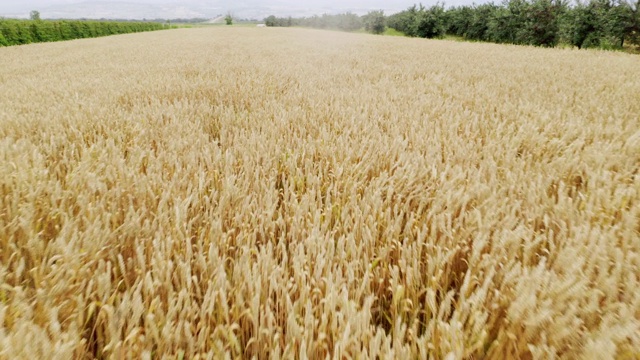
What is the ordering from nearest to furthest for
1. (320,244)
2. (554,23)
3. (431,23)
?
(320,244) → (554,23) → (431,23)

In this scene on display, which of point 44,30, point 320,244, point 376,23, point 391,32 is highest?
point 376,23

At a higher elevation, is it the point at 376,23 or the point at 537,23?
the point at 376,23

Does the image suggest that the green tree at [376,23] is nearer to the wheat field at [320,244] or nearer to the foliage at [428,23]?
the foliage at [428,23]

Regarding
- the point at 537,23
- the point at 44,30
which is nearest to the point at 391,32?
the point at 537,23

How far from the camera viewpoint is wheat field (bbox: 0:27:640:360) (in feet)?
2.44

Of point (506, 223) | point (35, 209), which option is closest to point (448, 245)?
point (506, 223)

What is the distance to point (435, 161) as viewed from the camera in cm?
179

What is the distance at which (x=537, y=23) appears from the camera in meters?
29.9

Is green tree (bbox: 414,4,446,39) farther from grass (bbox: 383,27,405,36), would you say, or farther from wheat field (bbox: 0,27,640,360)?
wheat field (bbox: 0,27,640,360)

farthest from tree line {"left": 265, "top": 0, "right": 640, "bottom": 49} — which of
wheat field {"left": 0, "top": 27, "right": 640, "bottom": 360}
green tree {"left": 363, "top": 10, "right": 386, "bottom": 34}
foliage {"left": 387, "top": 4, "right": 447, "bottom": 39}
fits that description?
wheat field {"left": 0, "top": 27, "right": 640, "bottom": 360}

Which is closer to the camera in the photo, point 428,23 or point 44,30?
point 44,30

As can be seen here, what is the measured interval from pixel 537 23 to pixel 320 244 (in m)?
38.2

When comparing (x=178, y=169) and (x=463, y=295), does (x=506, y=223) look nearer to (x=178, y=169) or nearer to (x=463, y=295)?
(x=463, y=295)

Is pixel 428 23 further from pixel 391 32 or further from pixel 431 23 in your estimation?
pixel 391 32
